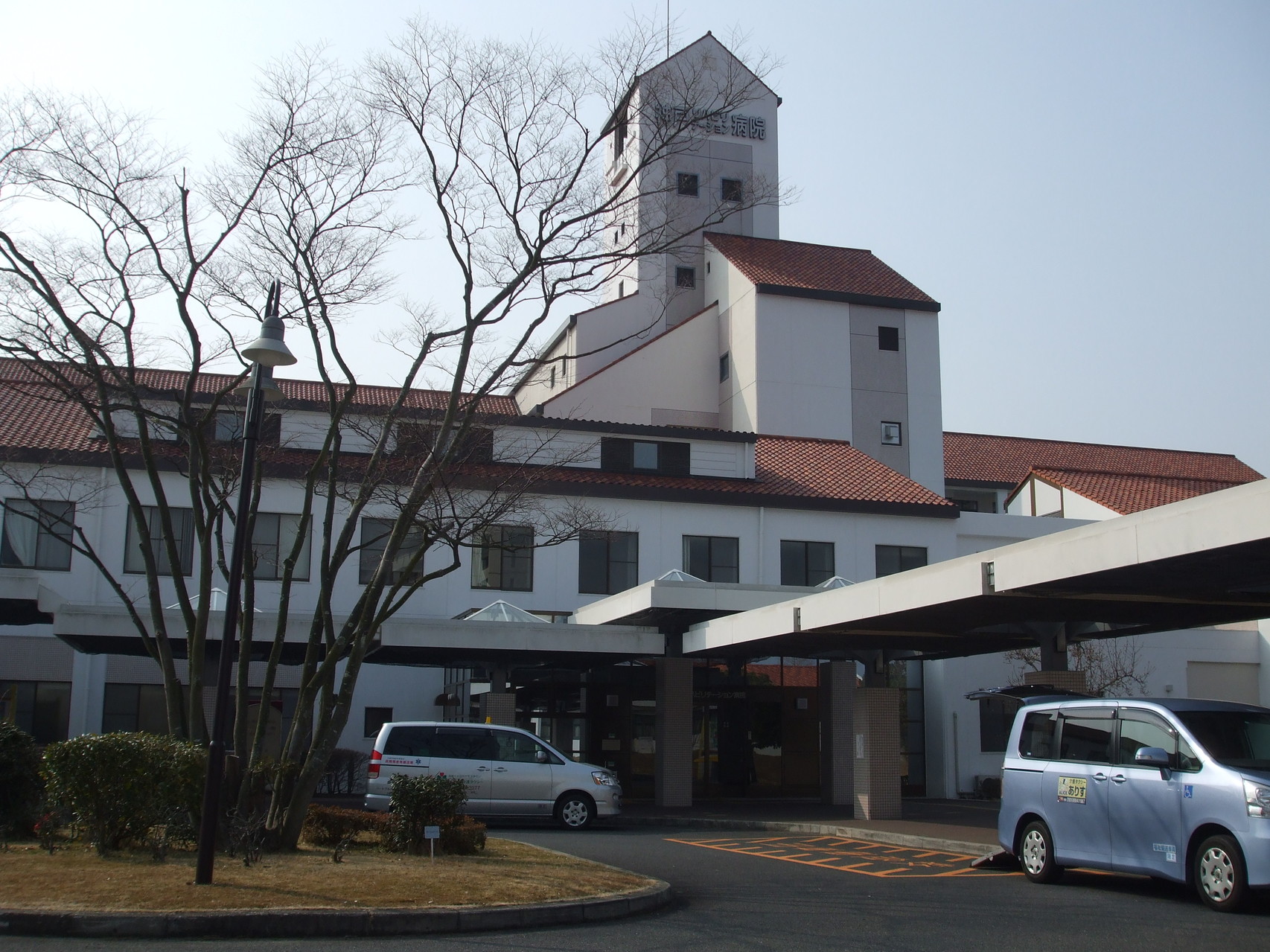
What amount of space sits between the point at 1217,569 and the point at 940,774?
20.0 meters

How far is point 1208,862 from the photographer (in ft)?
35.8

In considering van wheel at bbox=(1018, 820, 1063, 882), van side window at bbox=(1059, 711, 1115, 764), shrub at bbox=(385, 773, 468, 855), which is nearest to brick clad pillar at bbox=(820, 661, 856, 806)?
van wheel at bbox=(1018, 820, 1063, 882)

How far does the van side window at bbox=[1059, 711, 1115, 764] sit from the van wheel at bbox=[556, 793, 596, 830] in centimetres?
985

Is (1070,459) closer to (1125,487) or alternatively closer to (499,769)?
(1125,487)

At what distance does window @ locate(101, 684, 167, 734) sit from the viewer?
29109 mm

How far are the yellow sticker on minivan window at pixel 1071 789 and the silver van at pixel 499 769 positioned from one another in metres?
9.87

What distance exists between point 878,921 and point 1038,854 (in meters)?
3.28

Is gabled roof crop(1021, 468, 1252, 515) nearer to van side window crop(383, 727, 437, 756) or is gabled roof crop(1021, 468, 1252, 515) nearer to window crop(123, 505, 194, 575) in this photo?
van side window crop(383, 727, 437, 756)

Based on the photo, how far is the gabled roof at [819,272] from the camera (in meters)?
44.5

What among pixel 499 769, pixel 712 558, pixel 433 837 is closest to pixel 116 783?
pixel 433 837

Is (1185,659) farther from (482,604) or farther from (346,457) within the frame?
(346,457)

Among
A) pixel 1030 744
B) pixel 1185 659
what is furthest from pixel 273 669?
pixel 1185 659

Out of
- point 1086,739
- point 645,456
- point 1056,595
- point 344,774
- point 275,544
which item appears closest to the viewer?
point 1086,739

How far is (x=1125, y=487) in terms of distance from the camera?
140 ft
